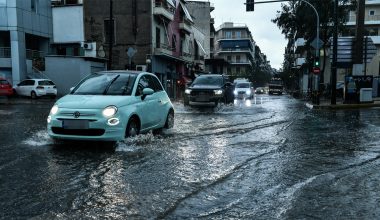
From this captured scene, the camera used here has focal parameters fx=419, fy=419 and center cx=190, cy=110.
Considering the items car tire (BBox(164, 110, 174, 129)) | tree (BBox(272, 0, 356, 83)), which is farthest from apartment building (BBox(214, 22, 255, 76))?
car tire (BBox(164, 110, 174, 129))

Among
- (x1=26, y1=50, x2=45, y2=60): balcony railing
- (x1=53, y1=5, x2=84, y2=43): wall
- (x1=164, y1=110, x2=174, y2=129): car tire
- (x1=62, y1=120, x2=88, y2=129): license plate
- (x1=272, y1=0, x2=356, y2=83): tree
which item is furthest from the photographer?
(x1=53, y1=5, x2=84, y2=43): wall

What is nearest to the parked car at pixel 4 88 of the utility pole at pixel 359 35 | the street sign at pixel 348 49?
the street sign at pixel 348 49

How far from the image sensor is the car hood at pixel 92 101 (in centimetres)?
813

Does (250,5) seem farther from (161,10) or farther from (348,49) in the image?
(161,10)

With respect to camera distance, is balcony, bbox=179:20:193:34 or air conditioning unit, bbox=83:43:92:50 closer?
air conditioning unit, bbox=83:43:92:50

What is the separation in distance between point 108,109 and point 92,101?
0.41 metres

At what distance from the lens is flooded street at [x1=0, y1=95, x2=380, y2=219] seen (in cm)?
463

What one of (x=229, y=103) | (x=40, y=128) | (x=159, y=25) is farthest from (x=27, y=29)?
(x=40, y=128)

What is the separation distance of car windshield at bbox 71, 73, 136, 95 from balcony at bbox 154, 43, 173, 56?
2832 centimetres

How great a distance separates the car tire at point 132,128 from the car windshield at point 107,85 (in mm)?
639

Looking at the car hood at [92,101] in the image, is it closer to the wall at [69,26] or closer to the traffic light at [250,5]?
the traffic light at [250,5]

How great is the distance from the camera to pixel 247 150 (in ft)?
27.6

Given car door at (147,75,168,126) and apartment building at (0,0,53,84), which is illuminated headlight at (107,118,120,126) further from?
apartment building at (0,0,53,84)

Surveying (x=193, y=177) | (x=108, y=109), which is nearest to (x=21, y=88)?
(x=108, y=109)
